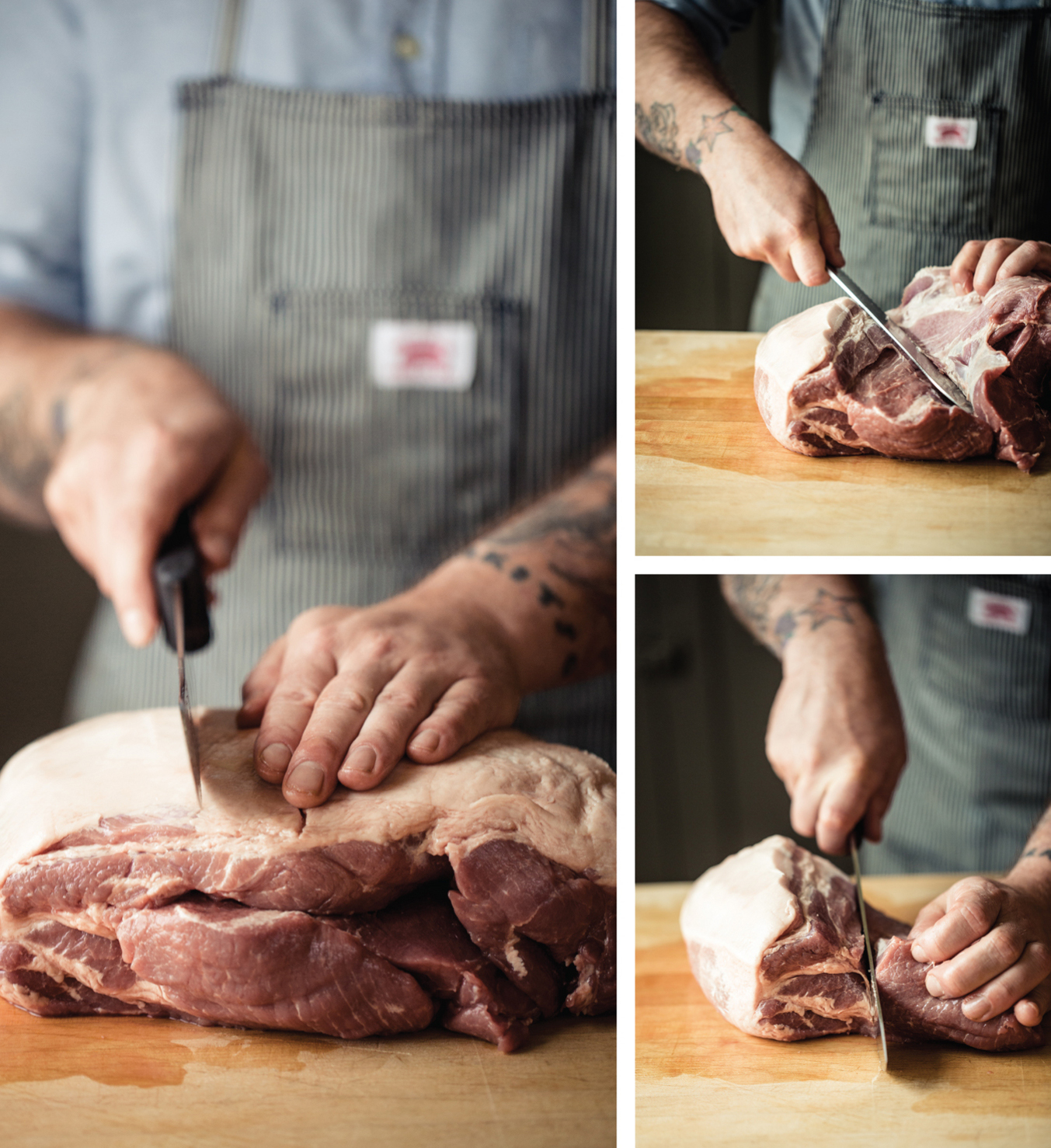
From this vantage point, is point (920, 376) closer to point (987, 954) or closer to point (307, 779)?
point (987, 954)

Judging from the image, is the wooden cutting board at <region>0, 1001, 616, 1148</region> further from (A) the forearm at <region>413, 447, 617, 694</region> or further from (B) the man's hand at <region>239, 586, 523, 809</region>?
(A) the forearm at <region>413, 447, 617, 694</region>

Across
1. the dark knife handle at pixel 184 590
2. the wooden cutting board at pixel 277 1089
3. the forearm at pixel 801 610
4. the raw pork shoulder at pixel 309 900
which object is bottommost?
the wooden cutting board at pixel 277 1089

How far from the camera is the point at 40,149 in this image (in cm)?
130

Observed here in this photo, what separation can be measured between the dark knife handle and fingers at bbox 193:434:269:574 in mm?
103

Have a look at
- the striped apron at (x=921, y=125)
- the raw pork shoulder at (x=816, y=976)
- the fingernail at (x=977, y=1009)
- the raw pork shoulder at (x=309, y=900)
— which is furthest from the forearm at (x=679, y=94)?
the fingernail at (x=977, y=1009)

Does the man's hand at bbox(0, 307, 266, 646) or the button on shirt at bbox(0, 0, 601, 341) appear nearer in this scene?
the man's hand at bbox(0, 307, 266, 646)

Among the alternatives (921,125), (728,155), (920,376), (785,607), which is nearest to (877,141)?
(921,125)

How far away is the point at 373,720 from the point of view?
1087 mm

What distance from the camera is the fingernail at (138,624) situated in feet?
3.68

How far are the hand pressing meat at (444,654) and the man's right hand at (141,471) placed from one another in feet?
0.60

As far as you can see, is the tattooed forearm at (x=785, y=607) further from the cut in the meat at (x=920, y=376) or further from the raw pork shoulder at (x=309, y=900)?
the raw pork shoulder at (x=309, y=900)

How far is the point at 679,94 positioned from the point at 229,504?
30.3 inches

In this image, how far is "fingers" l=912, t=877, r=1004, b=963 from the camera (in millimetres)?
1103

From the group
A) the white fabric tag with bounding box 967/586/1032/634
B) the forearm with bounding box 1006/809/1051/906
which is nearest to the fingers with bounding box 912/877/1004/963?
the forearm with bounding box 1006/809/1051/906
